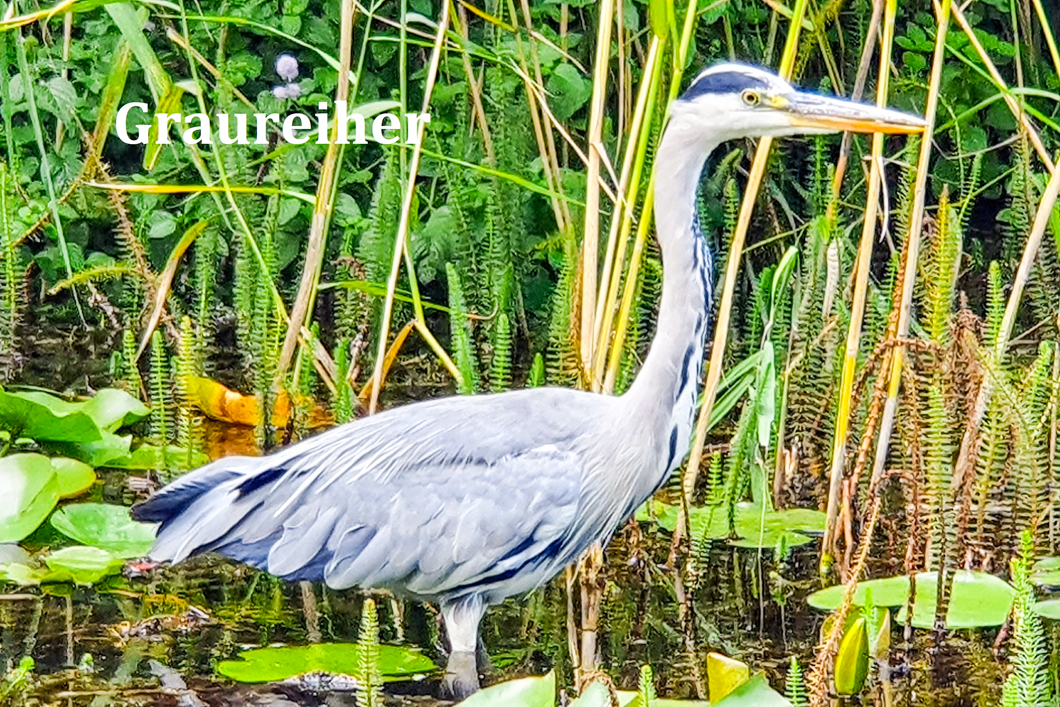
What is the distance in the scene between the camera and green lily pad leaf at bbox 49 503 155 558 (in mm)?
4062

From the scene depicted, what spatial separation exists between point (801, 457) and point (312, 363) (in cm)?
134

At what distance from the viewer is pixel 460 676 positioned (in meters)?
3.57

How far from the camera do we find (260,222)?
516 centimetres

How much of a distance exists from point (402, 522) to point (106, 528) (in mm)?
912

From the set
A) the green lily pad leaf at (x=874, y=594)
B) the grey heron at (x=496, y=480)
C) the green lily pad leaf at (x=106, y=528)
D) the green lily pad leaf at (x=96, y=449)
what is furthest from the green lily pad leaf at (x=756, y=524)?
the green lily pad leaf at (x=96, y=449)

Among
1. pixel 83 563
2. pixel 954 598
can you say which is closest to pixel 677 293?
pixel 954 598

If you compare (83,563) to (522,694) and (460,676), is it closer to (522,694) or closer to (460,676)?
(460,676)

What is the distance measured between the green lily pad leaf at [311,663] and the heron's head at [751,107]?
125cm

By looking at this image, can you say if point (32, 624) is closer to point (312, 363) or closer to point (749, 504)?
point (312, 363)

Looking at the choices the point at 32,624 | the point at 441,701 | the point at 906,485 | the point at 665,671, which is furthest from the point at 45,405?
the point at 906,485

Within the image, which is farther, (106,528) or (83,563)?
(106,528)

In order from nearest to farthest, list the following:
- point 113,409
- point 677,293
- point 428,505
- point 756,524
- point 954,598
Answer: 1. point 677,293
2. point 428,505
3. point 954,598
4. point 756,524
5. point 113,409

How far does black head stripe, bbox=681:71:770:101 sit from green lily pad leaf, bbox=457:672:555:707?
1.28m

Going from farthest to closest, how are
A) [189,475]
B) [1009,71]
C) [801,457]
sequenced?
1. [1009,71]
2. [801,457]
3. [189,475]
